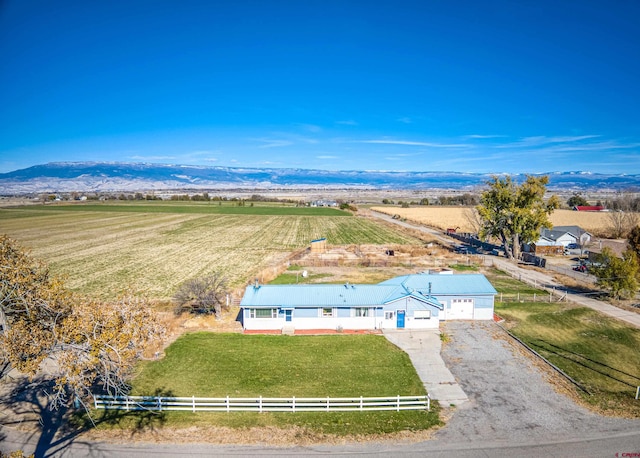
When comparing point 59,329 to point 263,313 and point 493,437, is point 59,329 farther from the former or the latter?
point 493,437

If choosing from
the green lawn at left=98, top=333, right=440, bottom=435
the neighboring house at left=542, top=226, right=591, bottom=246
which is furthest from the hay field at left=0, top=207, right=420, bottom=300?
the neighboring house at left=542, top=226, right=591, bottom=246

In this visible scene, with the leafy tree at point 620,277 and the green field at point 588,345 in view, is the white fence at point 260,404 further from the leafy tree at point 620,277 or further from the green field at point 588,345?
the leafy tree at point 620,277

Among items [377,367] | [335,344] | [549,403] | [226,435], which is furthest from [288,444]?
[549,403]

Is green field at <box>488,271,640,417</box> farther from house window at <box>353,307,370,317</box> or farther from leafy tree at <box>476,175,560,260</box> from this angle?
leafy tree at <box>476,175,560,260</box>

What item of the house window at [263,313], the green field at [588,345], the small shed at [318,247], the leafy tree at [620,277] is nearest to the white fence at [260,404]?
the green field at [588,345]

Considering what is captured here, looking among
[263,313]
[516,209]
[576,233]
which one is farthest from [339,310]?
[576,233]
